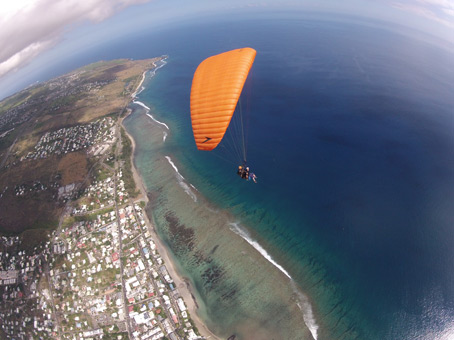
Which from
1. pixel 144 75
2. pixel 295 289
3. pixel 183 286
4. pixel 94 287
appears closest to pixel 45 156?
→ pixel 94 287

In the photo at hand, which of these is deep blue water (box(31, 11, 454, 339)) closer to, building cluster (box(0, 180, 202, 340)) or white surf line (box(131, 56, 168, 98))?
white surf line (box(131, 56, 168, 98))

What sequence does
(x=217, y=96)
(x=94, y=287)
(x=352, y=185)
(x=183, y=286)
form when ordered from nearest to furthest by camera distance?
(x=217, y=96) → (x=183, y=286) → (x=94, y=287) → (x=352, y=185)

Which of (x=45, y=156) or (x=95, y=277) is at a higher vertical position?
(x=95, y=277)

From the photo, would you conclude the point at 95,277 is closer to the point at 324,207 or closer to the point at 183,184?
the point at 183,184

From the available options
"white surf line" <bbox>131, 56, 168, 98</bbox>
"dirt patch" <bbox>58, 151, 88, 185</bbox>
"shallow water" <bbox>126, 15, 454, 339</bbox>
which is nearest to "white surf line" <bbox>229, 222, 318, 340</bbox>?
"shallow water" <bbox>126, 15, 454, 339</bbox>

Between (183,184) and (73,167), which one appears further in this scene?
(73,167)

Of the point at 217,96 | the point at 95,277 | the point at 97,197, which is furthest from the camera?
the point at 97,197

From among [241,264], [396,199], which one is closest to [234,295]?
[241,264]

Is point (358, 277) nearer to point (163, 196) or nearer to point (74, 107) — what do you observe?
point (163, 196)
